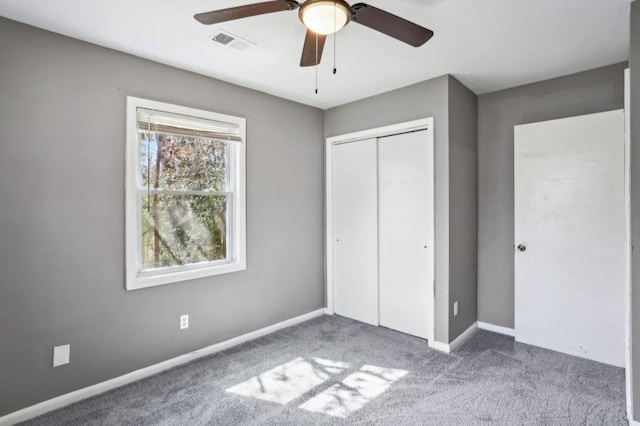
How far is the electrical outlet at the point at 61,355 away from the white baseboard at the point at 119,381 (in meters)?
0.22

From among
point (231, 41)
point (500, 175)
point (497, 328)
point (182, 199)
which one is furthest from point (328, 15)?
point (497, 328)

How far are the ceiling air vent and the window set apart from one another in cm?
71

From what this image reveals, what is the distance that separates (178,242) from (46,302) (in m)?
0.97

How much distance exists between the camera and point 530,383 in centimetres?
250

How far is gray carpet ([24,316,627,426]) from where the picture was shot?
213cm

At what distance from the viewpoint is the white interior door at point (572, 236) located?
2.77 meters

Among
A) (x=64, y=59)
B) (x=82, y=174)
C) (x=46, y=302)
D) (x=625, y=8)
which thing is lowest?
(x=46, y=302)

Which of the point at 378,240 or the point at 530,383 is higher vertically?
the point at 378,240

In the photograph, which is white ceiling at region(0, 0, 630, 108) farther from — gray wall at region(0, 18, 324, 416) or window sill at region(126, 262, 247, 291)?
window sill at region(126, 262, 247, 291)

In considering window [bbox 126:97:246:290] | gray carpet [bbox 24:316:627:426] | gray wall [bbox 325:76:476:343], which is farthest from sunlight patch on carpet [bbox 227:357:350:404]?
gray wall [bbox 325:76:476:343]

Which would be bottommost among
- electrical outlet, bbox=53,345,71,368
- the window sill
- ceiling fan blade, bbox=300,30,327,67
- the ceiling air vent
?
electrical outlet, bbox=53,345,71,368

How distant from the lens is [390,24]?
166cm

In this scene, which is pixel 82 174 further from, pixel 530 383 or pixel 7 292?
pixel 530 383

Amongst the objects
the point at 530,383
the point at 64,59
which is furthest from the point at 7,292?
the point at 530,383
